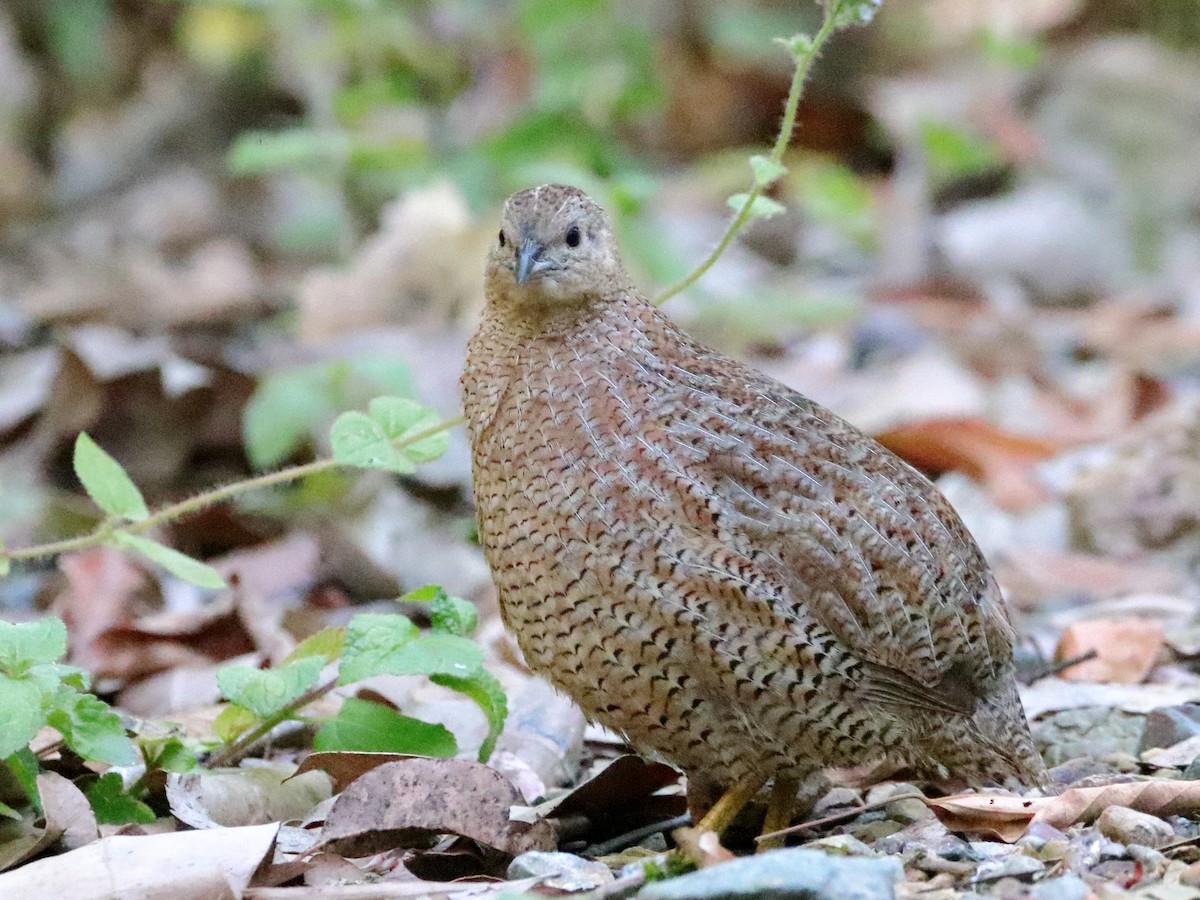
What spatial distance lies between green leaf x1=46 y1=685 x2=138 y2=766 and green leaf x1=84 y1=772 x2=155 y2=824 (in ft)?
0.67

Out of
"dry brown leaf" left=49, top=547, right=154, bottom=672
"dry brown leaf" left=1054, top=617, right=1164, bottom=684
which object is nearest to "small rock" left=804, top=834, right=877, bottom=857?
"dry brown leaf" left=1054, top=617, right=1164, bottom=684

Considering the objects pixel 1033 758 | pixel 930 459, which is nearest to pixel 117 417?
pixel 930 459

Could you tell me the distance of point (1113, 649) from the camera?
4711mm

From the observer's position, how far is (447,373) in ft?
22.5

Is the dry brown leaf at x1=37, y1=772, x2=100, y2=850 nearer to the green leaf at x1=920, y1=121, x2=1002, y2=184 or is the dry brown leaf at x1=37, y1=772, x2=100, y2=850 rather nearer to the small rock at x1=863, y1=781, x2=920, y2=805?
the small rock at x1=863, y1=781, x2=920, y2=805

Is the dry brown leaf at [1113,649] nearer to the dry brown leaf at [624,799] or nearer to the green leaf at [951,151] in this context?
the dry brown leaf at [624,799]

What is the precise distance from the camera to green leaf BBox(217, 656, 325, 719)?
342 cm

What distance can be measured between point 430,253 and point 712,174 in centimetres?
303

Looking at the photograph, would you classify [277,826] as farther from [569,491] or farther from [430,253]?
[430,253]

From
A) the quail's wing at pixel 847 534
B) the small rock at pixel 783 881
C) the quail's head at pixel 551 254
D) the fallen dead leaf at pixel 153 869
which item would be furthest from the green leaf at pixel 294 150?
the small rock at pixel 783 881

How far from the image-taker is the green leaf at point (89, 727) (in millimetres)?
3309

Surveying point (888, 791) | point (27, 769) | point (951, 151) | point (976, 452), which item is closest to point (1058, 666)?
point (888, 791)

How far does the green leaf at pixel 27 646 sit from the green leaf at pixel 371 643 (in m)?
0.52

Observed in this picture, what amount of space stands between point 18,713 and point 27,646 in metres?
0.14
